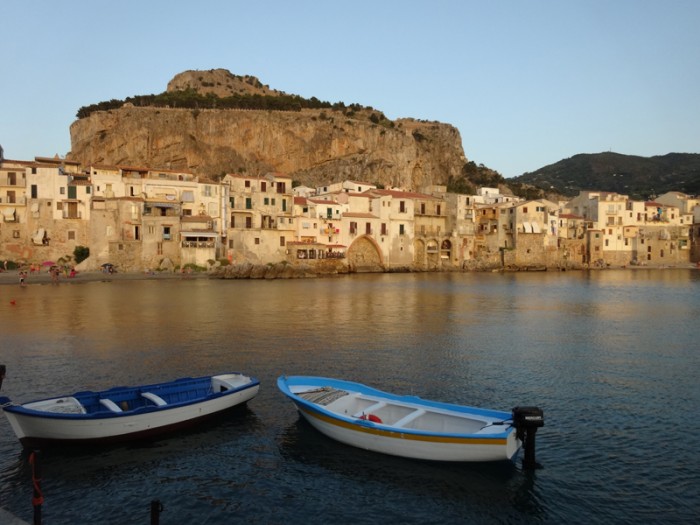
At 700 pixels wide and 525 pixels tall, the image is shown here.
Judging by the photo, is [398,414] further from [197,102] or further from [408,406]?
[197,102]

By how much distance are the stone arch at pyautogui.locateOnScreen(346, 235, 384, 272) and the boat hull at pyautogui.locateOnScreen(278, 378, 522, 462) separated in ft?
207

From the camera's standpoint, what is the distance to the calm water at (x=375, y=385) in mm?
9508

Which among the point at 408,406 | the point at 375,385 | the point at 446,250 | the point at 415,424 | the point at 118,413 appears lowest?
the point at 375,385

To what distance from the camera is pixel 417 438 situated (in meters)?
10.8

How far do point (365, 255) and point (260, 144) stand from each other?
48.5 m

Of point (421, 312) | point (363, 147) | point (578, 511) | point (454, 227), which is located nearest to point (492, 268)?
point (454, 227)

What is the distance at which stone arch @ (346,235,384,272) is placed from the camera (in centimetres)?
7606

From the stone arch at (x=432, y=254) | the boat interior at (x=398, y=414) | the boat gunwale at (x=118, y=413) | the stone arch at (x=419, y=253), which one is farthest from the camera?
the stone arch at (x=432, y=254)

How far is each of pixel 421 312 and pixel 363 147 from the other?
90.5m

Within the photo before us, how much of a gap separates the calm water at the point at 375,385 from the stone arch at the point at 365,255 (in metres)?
40.5

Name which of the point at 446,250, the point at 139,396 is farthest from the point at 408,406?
the point at 446,250

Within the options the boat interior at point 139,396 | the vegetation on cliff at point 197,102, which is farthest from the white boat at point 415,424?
the vegetation on cliff at point 197,102

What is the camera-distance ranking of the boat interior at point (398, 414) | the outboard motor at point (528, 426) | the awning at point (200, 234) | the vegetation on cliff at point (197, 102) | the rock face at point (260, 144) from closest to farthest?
the outboard motor at point (528, 426)
the boat interior at point (398, 414)
the awning at point (200, 234)
the rock face at point (260, 144)
the vegetation on cliff at point (197, 102)

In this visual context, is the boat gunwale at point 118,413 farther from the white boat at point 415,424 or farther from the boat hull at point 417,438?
the boat hull at point 417,438
